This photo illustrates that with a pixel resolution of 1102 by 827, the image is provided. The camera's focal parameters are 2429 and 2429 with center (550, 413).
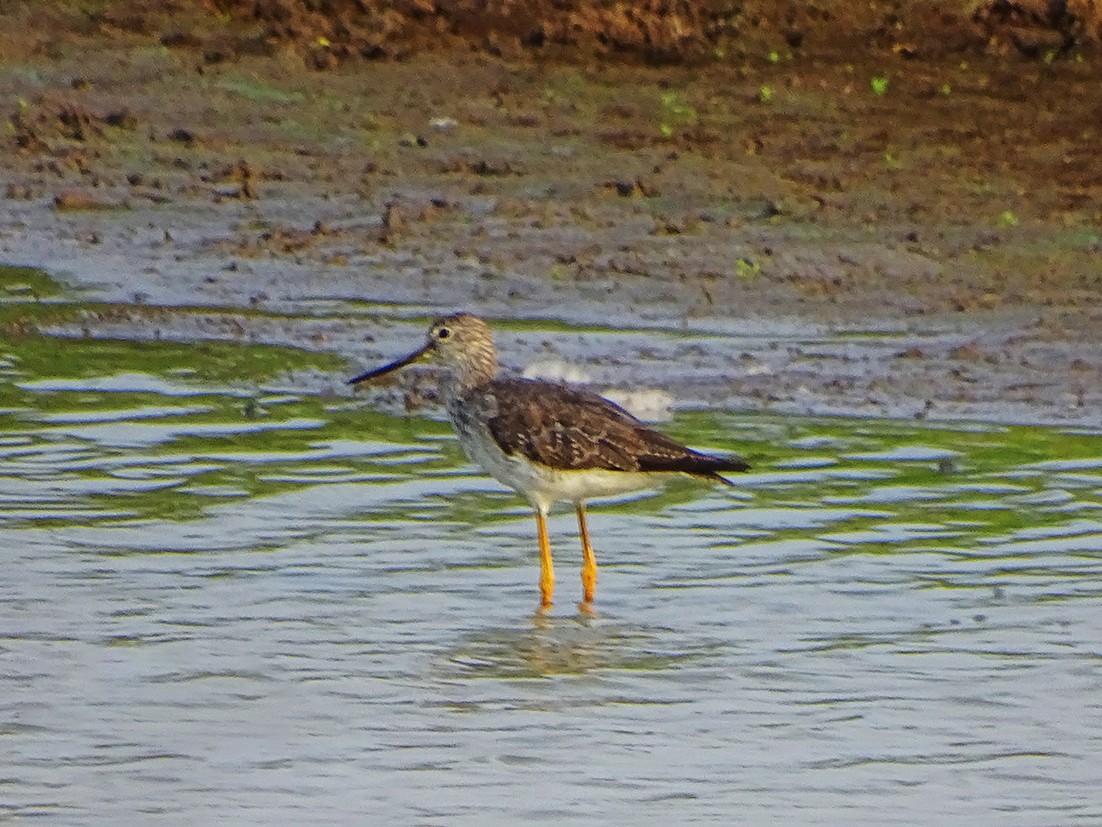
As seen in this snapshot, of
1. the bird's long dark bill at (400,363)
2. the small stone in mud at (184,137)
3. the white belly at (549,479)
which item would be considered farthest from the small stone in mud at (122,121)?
the white belly at (549,479)

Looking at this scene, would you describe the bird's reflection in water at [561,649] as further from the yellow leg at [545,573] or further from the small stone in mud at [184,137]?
the small stone in mud at [184,137]

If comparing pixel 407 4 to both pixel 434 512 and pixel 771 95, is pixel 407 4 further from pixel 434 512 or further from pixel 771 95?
pixel 434 512

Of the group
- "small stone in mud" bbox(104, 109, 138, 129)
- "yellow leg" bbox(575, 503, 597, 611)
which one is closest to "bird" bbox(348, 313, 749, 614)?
"yellow leg" bbox(575, 503, 597, 611)

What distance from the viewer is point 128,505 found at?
920 centimetres

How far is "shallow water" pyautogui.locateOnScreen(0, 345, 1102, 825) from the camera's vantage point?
6.44 m

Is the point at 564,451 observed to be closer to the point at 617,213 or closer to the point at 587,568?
the point at 587,568

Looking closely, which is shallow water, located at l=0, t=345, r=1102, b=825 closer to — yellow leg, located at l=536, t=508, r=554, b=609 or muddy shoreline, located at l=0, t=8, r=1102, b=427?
yellow leg, located at l=536, t=508, r=554, b=609

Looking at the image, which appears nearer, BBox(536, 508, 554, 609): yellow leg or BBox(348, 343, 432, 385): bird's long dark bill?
BBox(536, 508, 554, 609): yellow leg

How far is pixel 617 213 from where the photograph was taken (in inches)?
528

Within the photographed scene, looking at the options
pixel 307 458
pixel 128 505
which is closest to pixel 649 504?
pixel 307 458

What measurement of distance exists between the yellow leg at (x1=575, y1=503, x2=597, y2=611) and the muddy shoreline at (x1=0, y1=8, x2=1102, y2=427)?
2071 mm

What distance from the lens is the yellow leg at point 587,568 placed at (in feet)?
27.2

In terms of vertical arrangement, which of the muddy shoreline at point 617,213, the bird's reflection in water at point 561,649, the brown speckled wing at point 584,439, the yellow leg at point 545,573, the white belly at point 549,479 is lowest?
the bird's reflection in water at point 561,649

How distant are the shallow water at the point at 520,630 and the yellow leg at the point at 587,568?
0.16 ft
